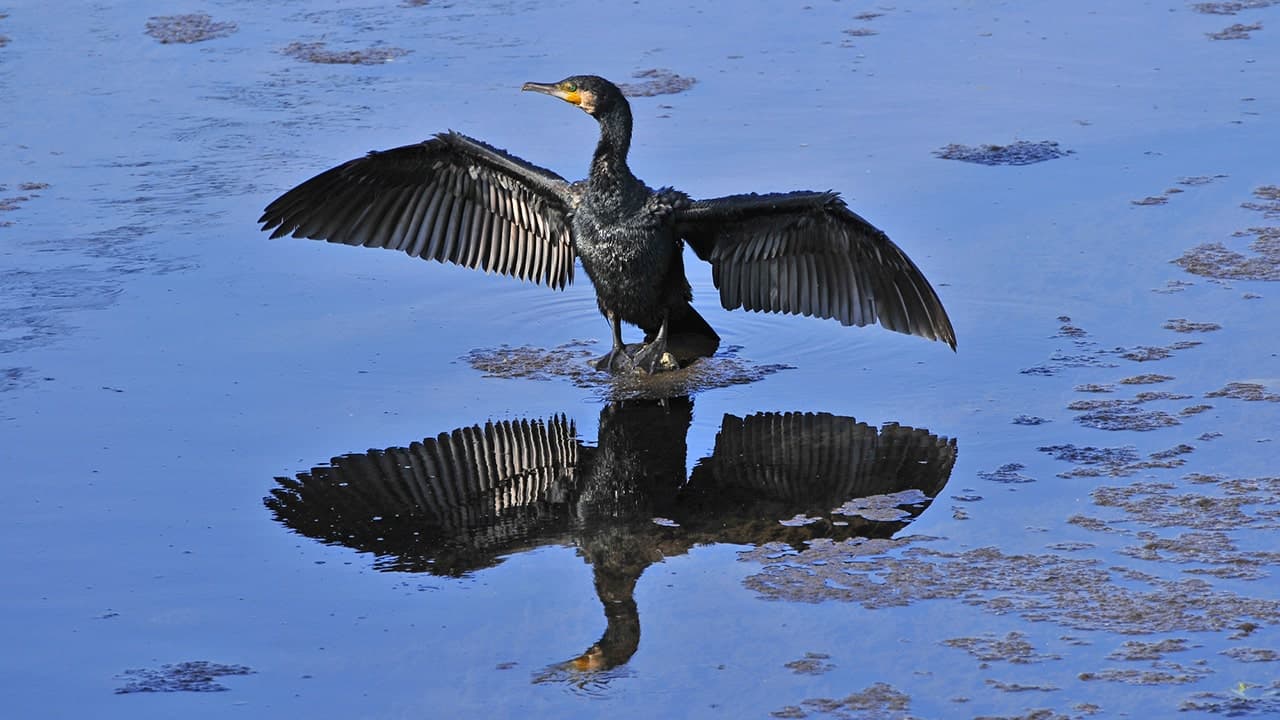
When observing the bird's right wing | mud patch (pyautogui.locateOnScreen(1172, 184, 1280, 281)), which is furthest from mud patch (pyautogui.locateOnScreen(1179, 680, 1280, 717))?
the bird's right wing

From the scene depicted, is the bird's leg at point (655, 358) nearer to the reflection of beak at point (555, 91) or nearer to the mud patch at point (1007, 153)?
the reflection of beak at point (555, 91)

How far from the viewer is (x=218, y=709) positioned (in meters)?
4.72

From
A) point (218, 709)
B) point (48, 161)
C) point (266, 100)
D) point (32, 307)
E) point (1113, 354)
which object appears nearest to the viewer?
point (218, 709)

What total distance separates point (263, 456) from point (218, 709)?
5.78 ft

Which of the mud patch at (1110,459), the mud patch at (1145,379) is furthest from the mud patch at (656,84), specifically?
the mud patch at (1110,459)

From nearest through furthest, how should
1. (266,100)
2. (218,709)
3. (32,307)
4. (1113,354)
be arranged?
(218,709)
(1113,354)
(32,307)
(266,100)

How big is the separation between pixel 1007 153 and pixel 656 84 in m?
2.11

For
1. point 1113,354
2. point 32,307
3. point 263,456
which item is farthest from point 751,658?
point 32,307

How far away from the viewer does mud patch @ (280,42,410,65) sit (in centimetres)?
1084

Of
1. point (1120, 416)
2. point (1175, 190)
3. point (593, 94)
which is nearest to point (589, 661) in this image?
point (1120, 416)

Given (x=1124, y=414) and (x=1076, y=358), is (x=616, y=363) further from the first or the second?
(x=1124, y=414)

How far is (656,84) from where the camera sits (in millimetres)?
10273

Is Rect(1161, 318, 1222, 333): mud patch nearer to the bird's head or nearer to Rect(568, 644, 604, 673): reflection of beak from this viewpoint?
the bird's head

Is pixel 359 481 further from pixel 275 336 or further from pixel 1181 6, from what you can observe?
pixel 1181 6
